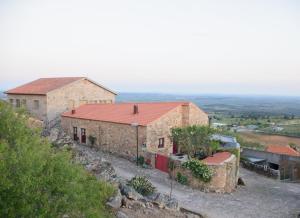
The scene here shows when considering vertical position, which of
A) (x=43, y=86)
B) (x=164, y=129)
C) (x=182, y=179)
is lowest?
(x=182, y=179)

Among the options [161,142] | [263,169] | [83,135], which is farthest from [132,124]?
[263,169]

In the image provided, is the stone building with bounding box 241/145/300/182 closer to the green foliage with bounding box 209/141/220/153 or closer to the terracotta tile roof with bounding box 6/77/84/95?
the green foliage with bounding box 209/141/220/153

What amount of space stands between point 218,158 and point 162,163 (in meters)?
4.56

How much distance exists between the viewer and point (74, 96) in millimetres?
43656

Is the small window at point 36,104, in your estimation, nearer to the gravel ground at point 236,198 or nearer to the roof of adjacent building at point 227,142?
the gravel ground at point 236,198

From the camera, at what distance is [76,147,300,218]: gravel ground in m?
22.8

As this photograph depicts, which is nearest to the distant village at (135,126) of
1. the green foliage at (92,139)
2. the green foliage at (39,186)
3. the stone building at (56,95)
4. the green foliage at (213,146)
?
the stone building at (56,95)

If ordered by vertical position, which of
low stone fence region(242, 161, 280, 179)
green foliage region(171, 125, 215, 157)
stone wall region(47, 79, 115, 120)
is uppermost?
stone wall region(47, 79, 115, 120)

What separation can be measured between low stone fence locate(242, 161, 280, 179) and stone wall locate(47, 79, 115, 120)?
19.4 meters

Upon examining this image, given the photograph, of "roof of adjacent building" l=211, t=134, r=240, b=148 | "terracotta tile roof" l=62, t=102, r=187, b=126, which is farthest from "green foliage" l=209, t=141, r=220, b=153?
"terracotta tile roof" l=62, t=102, r=187, b=126

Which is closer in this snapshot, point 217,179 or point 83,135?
point 217,179

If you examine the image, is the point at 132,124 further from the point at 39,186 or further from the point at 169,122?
the point at 39,186

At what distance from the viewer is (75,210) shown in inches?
486

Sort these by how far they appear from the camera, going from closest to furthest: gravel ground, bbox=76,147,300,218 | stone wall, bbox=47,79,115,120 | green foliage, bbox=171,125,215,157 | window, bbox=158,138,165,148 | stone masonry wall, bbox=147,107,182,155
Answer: gravel ground, bbox=76,147,300,218, green foliage, bbox=171,125,215,157, stone masonry wall, bbox=147,107,182,155, window, bbox=158,138,165,148, stone wall, bbox=47,79,115,120
